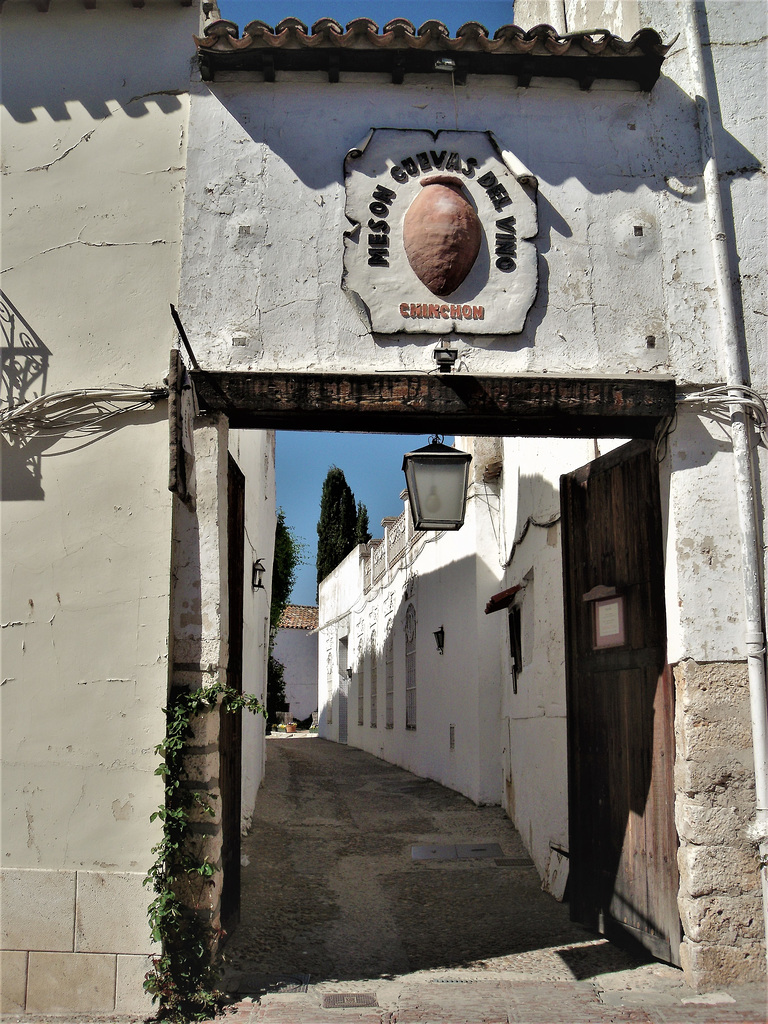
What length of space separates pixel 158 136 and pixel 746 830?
16.3ft

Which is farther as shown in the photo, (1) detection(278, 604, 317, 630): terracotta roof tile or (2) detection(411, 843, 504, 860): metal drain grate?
(1) detection(278, 604, 317, 630): terracotta roof tile

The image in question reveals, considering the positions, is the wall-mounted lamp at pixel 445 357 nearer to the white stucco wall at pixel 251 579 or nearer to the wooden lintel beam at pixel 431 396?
the wooden lintel beam at pixel 431 396

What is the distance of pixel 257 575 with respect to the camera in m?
9.50

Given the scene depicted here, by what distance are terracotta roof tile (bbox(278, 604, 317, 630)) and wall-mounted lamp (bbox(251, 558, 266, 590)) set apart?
20.4 metres

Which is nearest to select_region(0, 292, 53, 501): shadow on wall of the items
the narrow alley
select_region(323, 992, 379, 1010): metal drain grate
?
the narrow alley

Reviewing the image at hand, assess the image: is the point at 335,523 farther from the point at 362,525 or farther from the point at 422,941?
the point at 422,941

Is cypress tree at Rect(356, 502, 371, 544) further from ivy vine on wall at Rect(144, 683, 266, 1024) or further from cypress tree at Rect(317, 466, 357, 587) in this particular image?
ivy vine on wall at Rect(144, 683, 266, 1024)

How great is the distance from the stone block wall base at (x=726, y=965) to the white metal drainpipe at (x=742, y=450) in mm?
170

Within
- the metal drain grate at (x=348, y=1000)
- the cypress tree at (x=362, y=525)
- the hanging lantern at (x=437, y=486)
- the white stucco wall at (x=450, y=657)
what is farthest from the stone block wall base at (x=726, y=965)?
the cypress tree at (x=362, y=525)

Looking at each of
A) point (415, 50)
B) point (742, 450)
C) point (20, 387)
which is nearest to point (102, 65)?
point (415, 50)

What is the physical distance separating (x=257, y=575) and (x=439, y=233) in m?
5.39

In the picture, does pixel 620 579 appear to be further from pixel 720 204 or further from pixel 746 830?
pixel 720 204

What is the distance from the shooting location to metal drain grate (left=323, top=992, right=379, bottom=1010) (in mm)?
4280

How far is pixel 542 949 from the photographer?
521 centimetres
